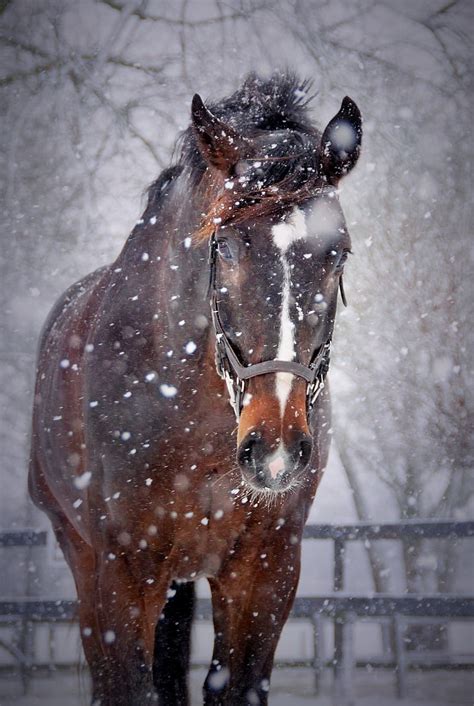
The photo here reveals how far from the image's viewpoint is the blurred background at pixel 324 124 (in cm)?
471

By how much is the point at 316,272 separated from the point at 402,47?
399 centimetres

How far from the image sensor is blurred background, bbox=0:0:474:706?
4.71 m

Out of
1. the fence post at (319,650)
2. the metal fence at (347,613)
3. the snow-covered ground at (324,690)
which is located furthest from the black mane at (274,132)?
the fence post at (319,650)

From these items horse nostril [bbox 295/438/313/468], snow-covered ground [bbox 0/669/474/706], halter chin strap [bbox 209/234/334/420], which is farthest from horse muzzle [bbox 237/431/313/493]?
snow-covered ground [bbox 0/669/474/706]

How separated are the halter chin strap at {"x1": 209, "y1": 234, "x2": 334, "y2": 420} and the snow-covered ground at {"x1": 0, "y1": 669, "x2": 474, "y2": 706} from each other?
87.5 inches

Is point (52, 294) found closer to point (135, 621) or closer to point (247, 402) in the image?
point (135, 621)

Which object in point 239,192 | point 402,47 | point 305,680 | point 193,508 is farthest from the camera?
point 402,47

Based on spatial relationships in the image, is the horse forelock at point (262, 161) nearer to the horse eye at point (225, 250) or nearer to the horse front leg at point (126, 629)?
the horse eye at point (225, 250)

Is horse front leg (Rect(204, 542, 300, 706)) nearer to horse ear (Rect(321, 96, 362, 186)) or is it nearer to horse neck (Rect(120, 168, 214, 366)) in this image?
horse neck (Rect(120, 168, 214, 366))

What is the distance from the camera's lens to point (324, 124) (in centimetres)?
487

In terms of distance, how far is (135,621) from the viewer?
1796 mm

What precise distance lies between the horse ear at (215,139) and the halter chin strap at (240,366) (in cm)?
19

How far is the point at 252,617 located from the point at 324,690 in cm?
211

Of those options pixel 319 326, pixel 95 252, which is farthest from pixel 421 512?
pixel 319 326
